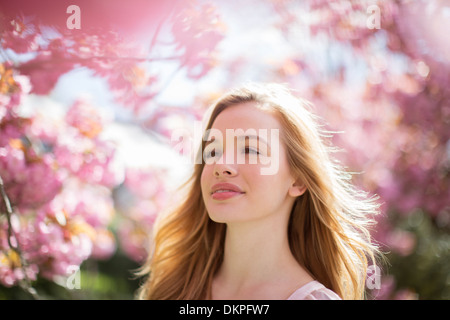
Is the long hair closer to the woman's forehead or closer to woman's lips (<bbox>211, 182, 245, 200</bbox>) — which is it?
the woman's forehead

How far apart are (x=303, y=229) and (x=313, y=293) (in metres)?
0.28

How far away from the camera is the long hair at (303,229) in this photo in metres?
1.69

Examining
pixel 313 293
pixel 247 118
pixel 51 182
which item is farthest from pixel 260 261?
pixel 51 182

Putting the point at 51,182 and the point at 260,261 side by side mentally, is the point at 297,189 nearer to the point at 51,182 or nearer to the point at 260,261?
the point at 260,261

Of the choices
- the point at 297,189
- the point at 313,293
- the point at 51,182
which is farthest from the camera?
the point at 51,182

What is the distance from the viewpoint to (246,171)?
1.55 metres

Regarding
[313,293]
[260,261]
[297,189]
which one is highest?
[297,189]

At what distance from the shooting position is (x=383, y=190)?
3154 mm

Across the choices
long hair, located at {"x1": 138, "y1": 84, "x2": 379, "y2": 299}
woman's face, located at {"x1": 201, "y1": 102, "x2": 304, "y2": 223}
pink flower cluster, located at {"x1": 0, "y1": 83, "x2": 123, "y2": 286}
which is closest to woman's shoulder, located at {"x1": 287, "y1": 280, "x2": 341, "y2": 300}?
long hair, located at {"x1": 138, "y1": 84, "x2": 379, "y2": 299}

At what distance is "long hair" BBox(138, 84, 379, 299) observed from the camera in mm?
1688

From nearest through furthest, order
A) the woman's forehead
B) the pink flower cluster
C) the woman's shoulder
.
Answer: the woman's shoulder → the woman's forehead → the pink flower cluster
